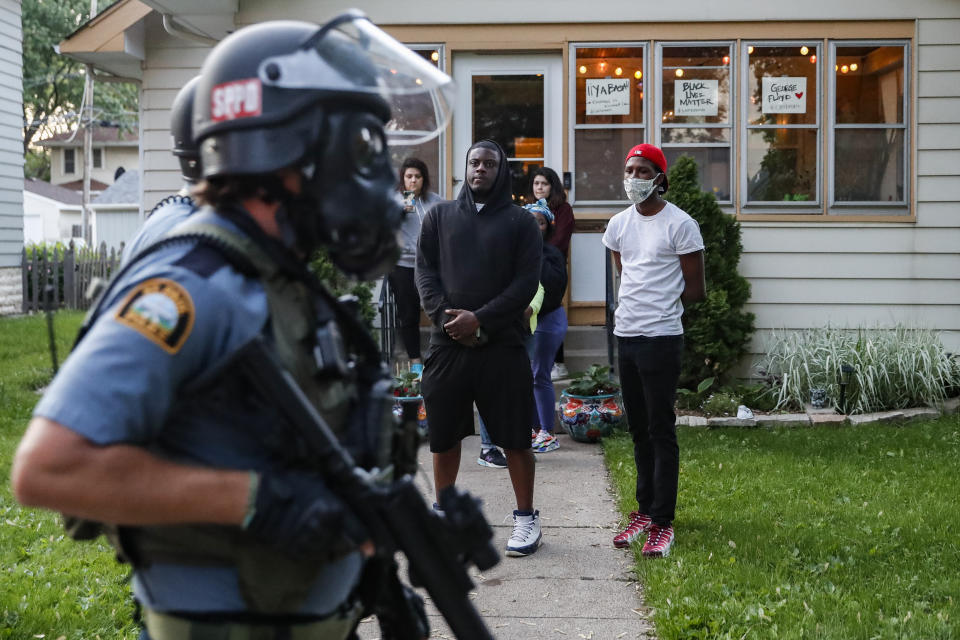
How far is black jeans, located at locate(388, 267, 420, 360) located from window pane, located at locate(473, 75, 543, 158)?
7.29 ft

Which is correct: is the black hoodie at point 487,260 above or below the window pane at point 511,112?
below

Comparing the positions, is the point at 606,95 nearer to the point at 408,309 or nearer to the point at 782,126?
the point at 782,126

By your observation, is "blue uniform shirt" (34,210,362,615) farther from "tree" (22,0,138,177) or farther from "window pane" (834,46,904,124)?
"tree" (22,0,138,177)

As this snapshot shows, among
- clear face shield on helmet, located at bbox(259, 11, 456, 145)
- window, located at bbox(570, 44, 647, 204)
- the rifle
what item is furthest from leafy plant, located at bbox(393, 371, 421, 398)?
the rifle

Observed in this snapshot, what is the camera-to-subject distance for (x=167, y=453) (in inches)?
70.3

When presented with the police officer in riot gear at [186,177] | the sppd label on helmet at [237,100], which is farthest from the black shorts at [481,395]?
the sppd label on helmet at [237,100]

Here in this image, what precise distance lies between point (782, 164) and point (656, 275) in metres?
5.43

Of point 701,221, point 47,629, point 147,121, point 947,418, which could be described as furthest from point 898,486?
point 147,121

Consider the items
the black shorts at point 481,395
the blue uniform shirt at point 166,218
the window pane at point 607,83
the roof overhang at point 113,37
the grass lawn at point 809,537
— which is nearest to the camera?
the blue uniform shirt at point 166,218

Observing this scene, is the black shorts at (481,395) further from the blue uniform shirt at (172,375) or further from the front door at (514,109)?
the front door at (514,109)

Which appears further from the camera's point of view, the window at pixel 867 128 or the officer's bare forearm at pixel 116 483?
the window at pixel 867 128

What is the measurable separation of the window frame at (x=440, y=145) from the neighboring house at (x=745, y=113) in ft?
0.07

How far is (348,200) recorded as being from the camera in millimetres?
1872

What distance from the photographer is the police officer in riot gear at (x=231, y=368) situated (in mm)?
1663
